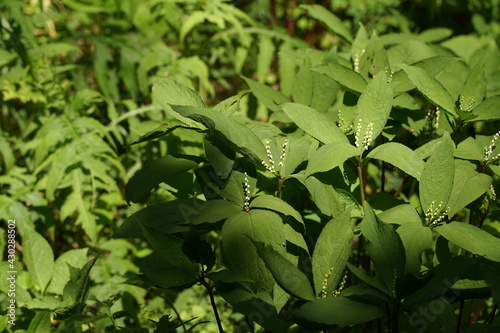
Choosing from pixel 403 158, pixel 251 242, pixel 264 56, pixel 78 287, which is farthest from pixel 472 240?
pixel 264 56

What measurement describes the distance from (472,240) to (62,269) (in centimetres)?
133

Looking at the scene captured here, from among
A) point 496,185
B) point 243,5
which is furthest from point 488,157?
point 243,5

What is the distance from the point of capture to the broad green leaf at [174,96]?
3.89ft

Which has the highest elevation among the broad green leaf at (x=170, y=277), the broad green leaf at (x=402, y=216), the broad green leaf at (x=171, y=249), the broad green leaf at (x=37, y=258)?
the broad green leaf at (x=402, y=216)

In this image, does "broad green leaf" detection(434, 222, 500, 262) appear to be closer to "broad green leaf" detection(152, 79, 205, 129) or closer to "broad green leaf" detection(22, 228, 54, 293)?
"broad green leaf" detection(152, 79, 205, 129)

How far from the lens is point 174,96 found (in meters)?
1.20

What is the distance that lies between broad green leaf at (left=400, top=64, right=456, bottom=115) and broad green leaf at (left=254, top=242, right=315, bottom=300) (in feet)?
1.84

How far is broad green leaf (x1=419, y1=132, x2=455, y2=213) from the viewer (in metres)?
1.08

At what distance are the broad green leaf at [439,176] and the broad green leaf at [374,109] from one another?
0.48 feet

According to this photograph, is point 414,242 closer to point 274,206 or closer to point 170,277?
point 274,206

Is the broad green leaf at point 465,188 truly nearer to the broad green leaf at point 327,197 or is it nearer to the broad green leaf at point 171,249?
the broad green leaf at point 327,197

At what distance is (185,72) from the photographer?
247 centimetres

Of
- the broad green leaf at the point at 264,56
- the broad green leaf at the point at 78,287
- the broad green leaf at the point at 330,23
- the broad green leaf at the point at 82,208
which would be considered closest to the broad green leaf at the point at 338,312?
the broad green leaf at the point at 78,287

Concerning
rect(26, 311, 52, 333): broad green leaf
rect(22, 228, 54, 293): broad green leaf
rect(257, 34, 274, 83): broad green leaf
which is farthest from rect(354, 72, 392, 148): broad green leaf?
rect(257, 34, 274, 83): broad green leaf
